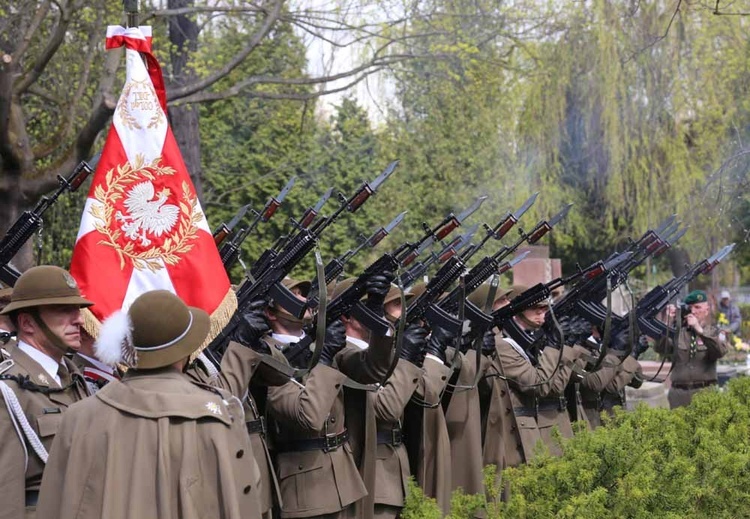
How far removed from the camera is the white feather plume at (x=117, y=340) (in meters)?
4.09

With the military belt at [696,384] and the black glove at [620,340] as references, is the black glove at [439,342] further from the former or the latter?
the military belt at [696,384]

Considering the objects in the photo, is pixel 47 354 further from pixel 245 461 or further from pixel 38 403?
pixel 245 461

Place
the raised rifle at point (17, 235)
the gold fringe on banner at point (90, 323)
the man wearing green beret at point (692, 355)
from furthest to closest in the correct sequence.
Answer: the man wearing green beret at point (692, 355) < the gold fringe on banner at point (90, 323) < the raised rifle at point (17, 235)

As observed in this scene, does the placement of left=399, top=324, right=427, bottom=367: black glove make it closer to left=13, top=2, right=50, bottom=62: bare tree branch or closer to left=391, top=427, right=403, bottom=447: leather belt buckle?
left=391, top=427, right=403, bottom=447: leather belt buckle

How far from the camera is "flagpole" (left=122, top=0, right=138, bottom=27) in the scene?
6.66 m

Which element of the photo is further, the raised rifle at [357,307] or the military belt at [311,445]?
the military belt at [311,445]

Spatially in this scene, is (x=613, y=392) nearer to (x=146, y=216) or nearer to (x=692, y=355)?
(x=692, y=355)

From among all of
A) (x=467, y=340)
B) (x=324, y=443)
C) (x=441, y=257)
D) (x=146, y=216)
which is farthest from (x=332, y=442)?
(x=441, y=257)

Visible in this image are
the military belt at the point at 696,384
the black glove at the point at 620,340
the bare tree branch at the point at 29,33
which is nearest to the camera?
the black glove at the point at 620,340

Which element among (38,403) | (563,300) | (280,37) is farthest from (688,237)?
(38,403)

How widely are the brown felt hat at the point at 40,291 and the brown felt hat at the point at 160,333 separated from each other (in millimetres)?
1152

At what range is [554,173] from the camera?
25.3 metres

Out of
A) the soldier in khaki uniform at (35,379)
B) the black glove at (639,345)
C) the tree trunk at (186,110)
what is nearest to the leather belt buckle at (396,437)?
the soldier in khaki uniform at (35,379)

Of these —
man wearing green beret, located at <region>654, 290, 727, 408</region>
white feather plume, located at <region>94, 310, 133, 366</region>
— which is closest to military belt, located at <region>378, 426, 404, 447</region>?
white feather plume, located at <region>94, 310, 133, 366</region>
